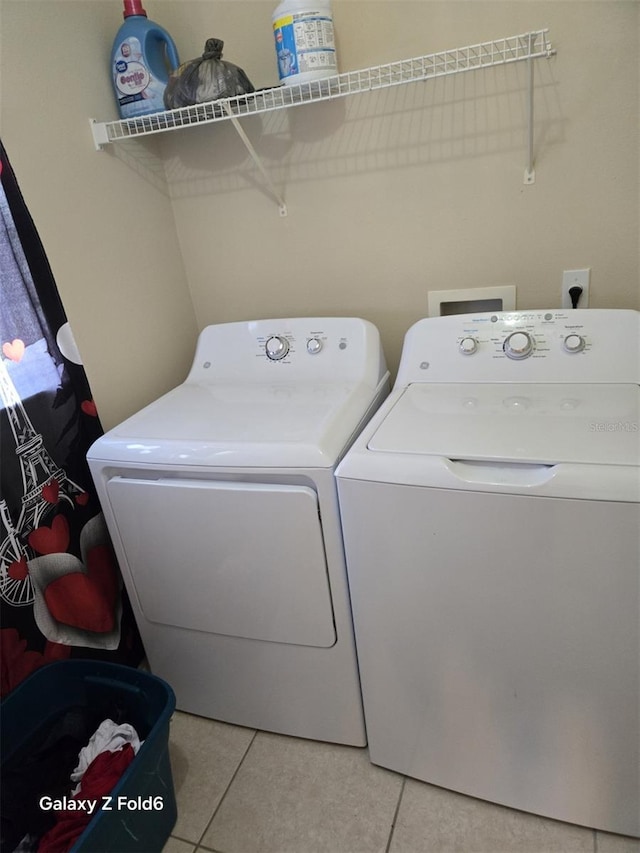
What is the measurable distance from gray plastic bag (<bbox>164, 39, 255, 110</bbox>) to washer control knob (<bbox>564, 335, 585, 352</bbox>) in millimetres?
1034

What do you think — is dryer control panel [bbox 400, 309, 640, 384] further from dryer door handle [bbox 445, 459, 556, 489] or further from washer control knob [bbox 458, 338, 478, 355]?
dryer door handle [bbox 445, 459, 556, 489]

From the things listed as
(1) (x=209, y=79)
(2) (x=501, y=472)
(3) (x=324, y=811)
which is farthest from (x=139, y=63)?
(3) (x=324, y=811)

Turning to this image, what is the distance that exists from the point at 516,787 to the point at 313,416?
37.5 inches

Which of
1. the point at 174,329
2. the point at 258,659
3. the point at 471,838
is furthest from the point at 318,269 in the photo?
the point at 471,838

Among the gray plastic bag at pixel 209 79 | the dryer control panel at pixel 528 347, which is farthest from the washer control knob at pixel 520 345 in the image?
the gray plastic bag at pixel 209 79

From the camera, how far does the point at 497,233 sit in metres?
1.56

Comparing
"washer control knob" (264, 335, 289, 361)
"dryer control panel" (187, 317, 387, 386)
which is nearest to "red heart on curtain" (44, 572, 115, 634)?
"dryer control panel" (187, 317, 387, 386)

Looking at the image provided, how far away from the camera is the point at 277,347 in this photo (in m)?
1.65

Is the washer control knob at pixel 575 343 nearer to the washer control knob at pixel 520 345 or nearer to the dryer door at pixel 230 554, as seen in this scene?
the washer control knob at pixel 520 345

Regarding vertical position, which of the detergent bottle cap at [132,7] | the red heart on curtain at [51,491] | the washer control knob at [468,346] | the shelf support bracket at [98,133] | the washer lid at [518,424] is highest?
the detergent bottle cap at [132,7]

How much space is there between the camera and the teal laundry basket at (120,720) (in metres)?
1.14

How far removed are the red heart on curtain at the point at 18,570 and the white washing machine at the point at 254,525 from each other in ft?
0.71

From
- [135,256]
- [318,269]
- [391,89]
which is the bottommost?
[318,269]

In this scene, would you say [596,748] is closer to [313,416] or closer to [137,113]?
[313,416]
